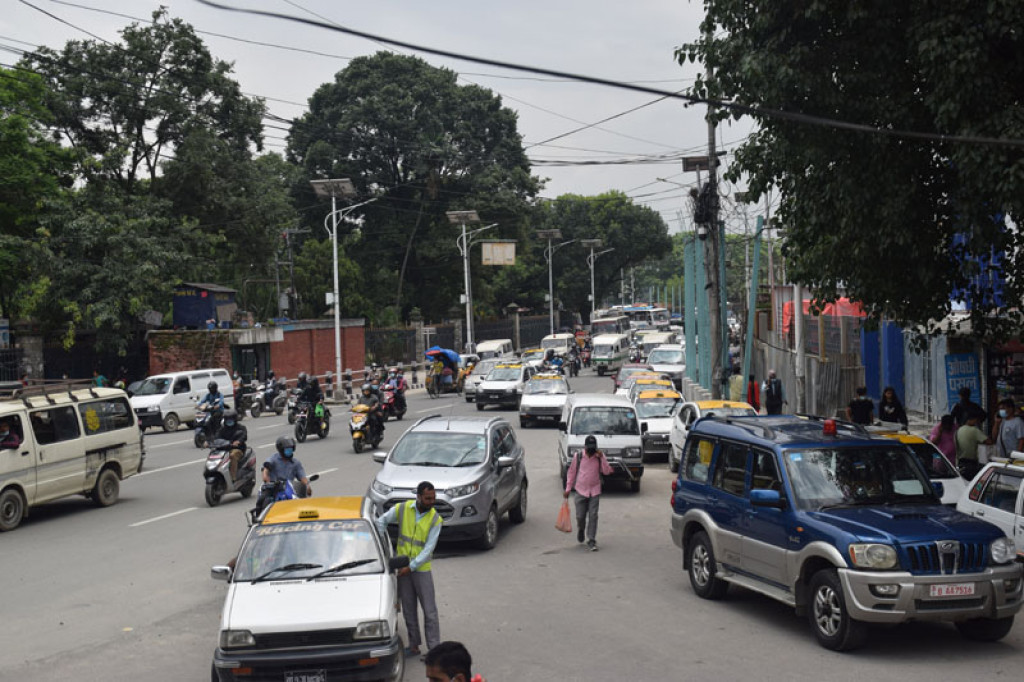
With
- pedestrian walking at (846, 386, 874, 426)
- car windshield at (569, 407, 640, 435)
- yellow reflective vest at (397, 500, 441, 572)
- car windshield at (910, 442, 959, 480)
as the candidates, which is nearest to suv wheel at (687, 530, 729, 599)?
yellow reflective vest at (397, 500, 441, 572)

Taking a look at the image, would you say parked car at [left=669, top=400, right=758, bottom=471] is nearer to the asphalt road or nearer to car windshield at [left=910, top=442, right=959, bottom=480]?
the asphalt road

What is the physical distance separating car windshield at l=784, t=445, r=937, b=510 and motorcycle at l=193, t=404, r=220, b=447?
1725 centimetres

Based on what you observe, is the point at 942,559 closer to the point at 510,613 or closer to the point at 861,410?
the point at 510,613

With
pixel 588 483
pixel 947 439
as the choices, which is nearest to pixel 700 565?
pixel 588 483

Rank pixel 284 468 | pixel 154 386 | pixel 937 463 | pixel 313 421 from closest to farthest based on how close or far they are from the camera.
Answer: pixel 284 468 < pixel 937 463 < pixel 313 421 < pixel 154 386

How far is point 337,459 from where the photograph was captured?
2412 centimetres

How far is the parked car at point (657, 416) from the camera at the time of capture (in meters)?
24.5

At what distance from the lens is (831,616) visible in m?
9.12

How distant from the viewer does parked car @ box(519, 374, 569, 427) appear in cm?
3189

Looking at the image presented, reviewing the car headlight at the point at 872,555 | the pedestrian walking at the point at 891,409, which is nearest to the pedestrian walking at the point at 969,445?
the pedestrian walking at the point at 891,409

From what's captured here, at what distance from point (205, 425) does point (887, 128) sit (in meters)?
18.6

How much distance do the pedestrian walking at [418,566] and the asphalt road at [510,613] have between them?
33 centimetres

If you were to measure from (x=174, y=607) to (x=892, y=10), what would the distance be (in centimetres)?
1042

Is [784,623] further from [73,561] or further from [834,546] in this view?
[73,561]
